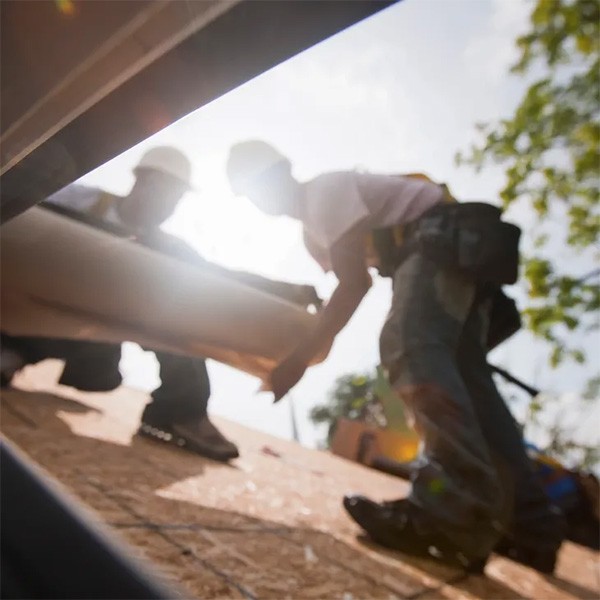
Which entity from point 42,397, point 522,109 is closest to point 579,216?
point 522,109

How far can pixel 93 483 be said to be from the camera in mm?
1510

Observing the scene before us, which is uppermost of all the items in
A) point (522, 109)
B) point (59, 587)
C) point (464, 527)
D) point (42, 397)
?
point (522, 109)

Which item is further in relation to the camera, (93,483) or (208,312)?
(208,312)

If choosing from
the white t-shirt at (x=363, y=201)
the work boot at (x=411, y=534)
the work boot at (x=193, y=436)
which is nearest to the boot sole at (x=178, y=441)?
the work boot at (x=193, y=436)

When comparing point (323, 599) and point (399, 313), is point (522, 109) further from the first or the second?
point (323, 599)

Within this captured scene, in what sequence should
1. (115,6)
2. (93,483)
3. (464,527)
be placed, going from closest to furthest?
(115,6) → (93,483) → (464,527)

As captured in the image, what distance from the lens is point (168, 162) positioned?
4.00m

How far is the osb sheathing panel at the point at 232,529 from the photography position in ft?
3.87

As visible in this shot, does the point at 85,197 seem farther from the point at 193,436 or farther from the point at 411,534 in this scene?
the point at 411,534

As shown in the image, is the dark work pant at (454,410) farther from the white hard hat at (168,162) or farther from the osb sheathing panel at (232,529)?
the white hard hat at (168,162)

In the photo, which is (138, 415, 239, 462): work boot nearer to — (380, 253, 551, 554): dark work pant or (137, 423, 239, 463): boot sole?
(137, 423, 239, 463): boot sole

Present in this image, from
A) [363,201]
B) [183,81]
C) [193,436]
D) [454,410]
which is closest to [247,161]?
[363,201]

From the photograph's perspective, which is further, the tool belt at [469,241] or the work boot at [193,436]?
the work boot at [193,436]

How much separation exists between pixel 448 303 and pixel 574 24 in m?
Answer: 7.19
